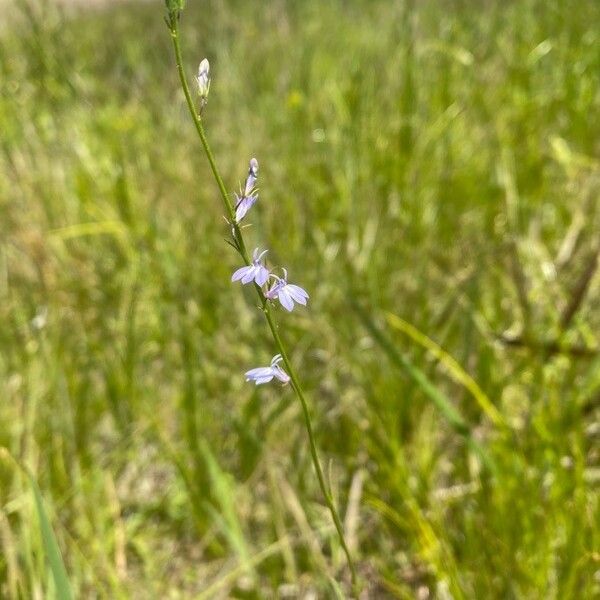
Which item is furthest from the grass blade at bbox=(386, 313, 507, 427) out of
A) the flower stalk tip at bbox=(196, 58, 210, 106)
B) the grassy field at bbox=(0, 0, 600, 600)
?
the flower stalk tip at bbox=(196, 58, 210, 106)

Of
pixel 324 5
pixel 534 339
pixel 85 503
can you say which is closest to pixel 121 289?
pixel 85 503

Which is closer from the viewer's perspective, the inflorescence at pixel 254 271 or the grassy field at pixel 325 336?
the inflorescence at pixel 254 271

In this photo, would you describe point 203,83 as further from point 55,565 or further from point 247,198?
point 55,565

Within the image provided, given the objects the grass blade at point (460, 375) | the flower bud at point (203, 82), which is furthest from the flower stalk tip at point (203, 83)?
the grass blade at point (460, 375)

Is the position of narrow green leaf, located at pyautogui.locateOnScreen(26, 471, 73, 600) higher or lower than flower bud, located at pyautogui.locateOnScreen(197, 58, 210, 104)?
lower

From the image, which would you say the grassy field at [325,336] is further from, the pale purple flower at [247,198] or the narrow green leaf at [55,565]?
the pale purple flower at [247,198]

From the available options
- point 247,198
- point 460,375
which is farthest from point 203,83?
point 460,375

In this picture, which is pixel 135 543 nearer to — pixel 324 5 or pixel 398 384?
pixel 398 384

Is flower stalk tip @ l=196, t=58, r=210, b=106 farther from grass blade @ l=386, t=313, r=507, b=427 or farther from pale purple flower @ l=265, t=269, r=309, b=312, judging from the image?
grass blade @ l=386, t=313, r=507, b=427
